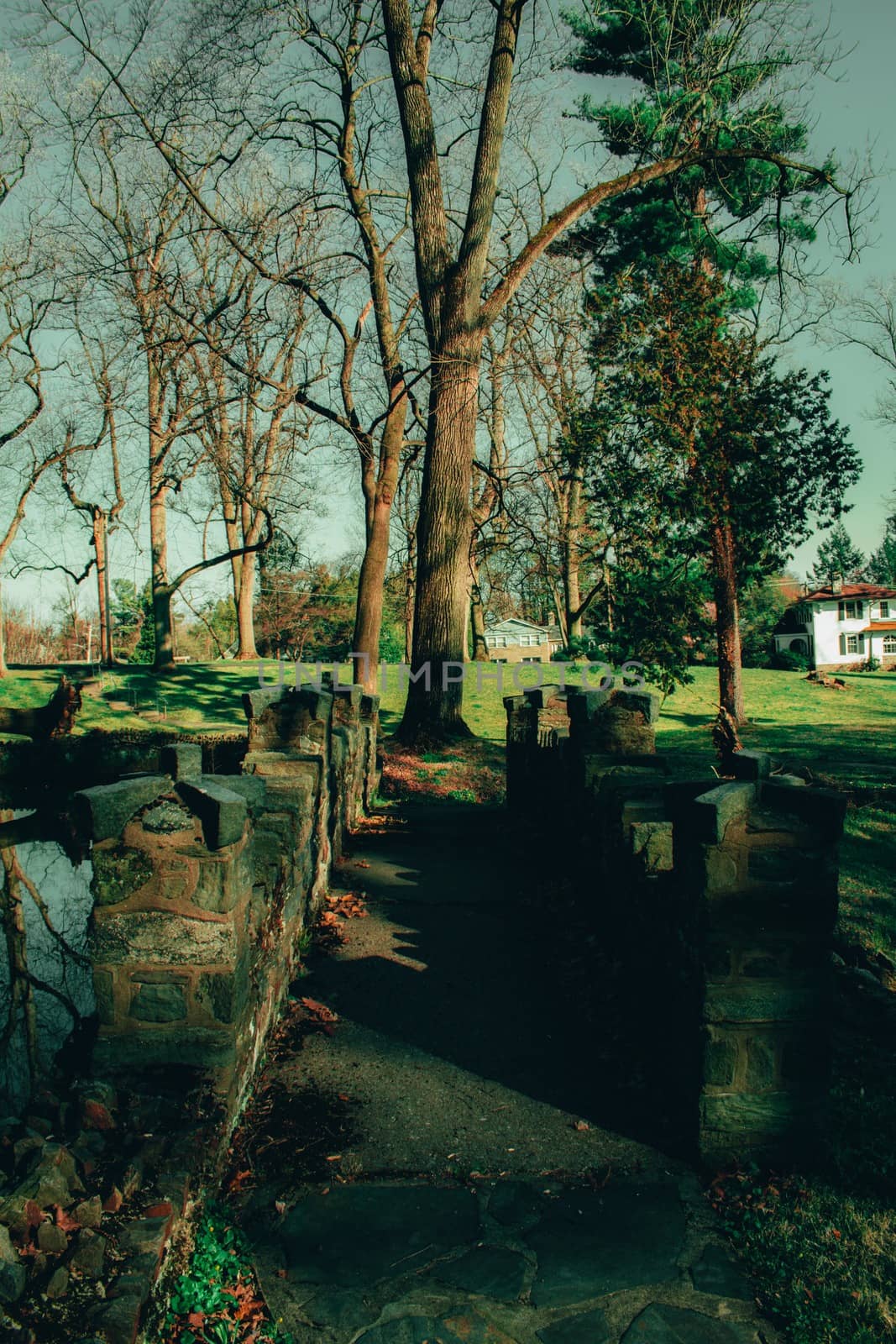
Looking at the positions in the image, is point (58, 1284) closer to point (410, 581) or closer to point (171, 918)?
point (171, 918)

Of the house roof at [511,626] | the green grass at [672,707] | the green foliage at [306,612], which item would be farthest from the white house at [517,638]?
the green grass at [672,707]

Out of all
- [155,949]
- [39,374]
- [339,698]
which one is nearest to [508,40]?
[339,698]

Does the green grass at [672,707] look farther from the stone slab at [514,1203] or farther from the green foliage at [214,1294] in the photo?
the green foliage at [214,1294]

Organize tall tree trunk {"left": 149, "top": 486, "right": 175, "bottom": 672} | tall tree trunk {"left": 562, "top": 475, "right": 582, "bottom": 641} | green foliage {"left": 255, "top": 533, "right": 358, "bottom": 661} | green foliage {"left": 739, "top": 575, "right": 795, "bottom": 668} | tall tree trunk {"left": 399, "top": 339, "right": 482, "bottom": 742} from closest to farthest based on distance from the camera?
tall tree trunk {"left": 399, "top": 339, "right": 482, "bottom": 742}, tall tree trunk {"left": 149, "top": 486, "right": 175, "bottom": 672}, tall tree trunk {"left": 562, "top": 475, "right": 582, "bottom": 641}, green foliage {"left": 739, "top": 575, "right": 795, "bottom": 668}, green foliage {"left": 255, "top": 533, "right": 358, "bottom": 661}

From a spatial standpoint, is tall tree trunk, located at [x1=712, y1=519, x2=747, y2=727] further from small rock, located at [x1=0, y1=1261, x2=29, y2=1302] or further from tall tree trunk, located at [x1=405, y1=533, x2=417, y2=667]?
small rock, located at [x1=0, y1=1261, x2=29, y2=1302]

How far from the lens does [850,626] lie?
62906 mm

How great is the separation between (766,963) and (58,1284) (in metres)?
2.52

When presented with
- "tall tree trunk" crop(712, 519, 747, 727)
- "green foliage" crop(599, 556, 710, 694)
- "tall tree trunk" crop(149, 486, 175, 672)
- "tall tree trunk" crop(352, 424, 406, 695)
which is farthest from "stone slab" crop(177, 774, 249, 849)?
"tall tree trunk" crop(149, 486, 175, 672)

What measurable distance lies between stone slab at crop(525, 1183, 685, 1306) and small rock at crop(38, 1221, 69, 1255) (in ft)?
4.49

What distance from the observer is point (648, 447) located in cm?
1561

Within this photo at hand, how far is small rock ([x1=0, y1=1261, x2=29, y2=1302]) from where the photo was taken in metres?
2.39

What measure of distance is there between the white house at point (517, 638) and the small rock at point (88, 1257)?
64.6 meters

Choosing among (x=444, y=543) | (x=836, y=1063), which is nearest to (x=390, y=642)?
(x=444, y=543)

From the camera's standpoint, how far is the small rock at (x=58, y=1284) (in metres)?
2.46
